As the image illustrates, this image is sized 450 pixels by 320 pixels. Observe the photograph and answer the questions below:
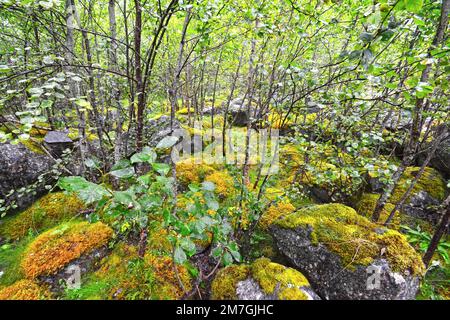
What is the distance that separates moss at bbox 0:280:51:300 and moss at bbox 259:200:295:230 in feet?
11.5

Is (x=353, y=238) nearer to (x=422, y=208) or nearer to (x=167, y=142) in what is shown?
(x=167, y=142)

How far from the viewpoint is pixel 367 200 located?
5.03m

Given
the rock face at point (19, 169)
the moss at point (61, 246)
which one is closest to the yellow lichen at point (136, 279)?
the moss at point (61, 246)

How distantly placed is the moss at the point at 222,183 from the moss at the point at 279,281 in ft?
6.96

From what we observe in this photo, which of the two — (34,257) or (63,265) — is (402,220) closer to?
(63,265)

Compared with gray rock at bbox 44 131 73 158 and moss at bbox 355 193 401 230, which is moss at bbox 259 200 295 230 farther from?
gray rock at bbox 44 131 73 158

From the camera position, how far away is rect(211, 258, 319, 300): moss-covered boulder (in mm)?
2480

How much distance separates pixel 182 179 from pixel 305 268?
3.34m

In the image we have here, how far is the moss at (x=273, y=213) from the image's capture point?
4.22 metres

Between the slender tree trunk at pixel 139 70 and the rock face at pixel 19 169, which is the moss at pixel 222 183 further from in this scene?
the rock face at pixel 19 169

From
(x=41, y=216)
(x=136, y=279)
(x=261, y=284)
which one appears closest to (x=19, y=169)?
(x=41, y=216)

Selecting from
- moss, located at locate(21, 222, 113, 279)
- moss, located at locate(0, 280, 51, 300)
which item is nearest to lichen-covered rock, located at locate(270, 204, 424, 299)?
moss, located at locate(21, 222, 113, 279)

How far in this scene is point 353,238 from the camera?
296cm
